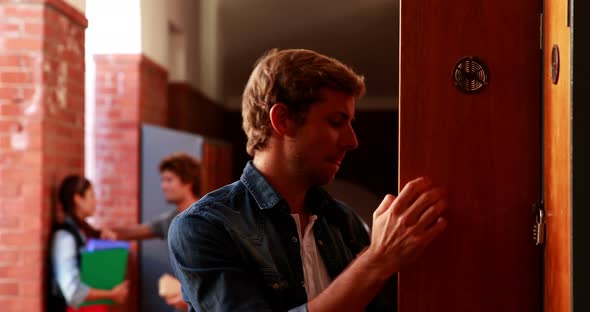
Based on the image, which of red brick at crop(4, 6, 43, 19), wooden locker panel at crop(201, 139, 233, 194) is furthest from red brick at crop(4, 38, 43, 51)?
wooden locker panel at crop(201, 139, 233, 194)

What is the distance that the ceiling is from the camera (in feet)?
23.5

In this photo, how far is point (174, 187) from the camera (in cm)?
445

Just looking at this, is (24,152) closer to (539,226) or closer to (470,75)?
(470,75)

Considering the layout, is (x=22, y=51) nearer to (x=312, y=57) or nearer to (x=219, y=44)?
(x=312, y=57)

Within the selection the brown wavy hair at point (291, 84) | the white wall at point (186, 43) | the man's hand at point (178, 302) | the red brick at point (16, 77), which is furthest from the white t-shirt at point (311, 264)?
Answer: the white wall at point (186, 43)

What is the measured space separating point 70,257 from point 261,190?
2.12 meters

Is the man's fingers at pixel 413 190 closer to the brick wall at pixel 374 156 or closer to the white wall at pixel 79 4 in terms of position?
the white wall at pixel 79 4

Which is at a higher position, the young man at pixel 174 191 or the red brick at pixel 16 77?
the red brick at pixel 16 77

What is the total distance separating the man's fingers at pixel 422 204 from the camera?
1241mm

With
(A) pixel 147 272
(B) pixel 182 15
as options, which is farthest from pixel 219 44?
(A) pixel 147 272

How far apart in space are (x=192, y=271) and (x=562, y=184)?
28.1 inches

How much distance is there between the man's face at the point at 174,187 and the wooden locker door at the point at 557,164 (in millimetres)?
3343
